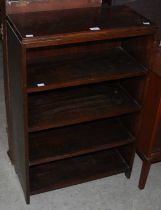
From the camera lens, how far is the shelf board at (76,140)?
5.31 ft

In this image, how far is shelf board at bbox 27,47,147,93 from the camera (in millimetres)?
1372

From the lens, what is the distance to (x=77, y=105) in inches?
63.2

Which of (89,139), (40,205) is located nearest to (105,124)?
(89,139)

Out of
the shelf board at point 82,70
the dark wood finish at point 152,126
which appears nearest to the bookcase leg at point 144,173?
the dark wood finish at point 152,126

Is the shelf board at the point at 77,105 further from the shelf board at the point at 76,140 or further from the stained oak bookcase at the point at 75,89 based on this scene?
the shelf board at the point at 76,140

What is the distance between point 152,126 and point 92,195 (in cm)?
48

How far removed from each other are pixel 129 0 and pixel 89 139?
2.34 ft

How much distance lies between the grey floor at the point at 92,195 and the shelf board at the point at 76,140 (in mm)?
264

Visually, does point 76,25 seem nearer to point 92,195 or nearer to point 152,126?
point 152,126

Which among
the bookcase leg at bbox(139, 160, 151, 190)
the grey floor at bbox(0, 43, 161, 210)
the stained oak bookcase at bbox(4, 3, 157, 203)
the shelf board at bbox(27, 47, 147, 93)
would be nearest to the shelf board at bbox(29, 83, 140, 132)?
the stained oak bookcase at bbox(4, 3, 157, 203)

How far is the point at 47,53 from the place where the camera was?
1.57m

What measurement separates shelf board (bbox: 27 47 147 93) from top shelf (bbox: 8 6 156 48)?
170mm

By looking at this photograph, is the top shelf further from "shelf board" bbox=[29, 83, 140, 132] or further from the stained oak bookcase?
"shelf board" bbox=[29, 83, 140, 132]

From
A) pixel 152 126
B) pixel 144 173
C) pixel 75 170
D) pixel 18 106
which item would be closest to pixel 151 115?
pixel 152 126
